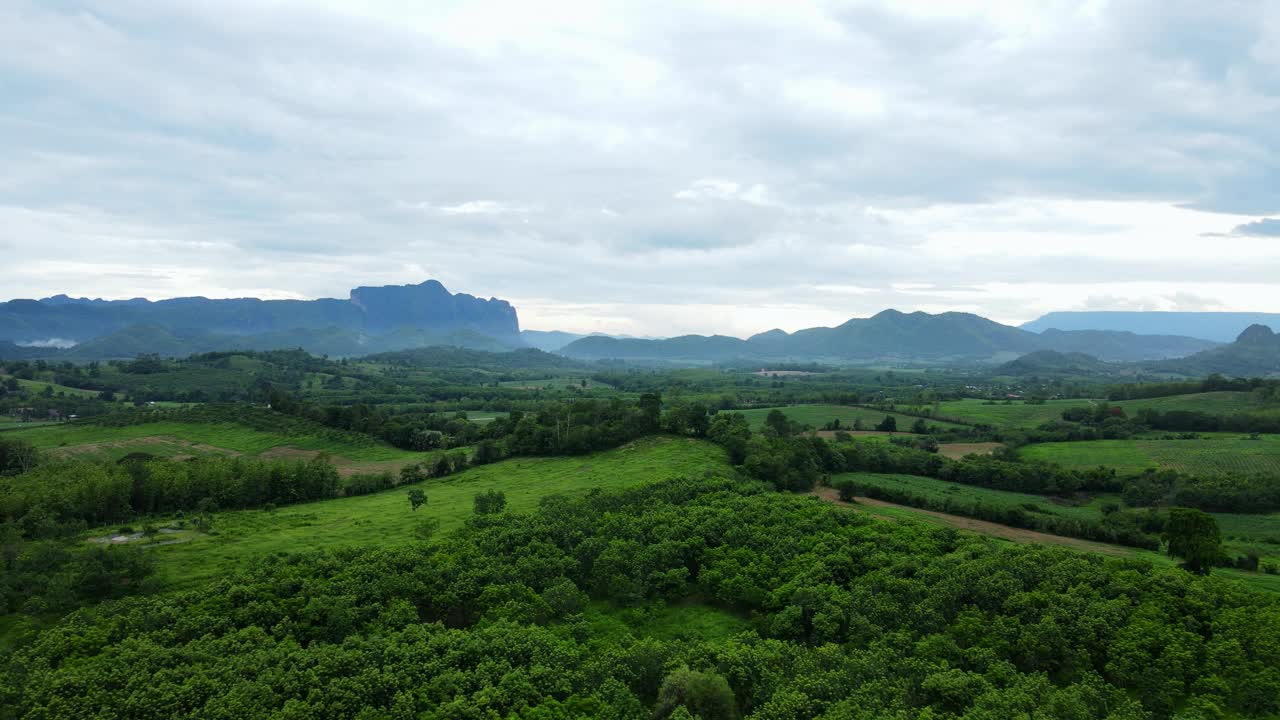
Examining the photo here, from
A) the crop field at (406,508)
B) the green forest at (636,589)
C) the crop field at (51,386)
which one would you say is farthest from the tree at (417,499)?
the crop field at (51,386)

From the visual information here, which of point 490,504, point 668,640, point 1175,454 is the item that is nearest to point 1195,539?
point 668,640

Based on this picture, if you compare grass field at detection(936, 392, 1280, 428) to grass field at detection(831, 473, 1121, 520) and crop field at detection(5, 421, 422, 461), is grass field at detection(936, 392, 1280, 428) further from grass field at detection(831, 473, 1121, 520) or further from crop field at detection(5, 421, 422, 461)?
crop field at detection(5, 421, 422, 461)

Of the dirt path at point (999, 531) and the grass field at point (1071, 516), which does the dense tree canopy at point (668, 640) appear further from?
the grass field at point (1071, 516)

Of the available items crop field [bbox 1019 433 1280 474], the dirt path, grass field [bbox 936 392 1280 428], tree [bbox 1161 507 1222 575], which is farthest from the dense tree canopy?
grass field [bbox 936 392 1280 428]

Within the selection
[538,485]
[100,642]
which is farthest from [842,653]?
[538,485]

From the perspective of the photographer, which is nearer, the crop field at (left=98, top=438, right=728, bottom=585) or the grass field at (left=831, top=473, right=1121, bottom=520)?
the crop field at (left=98, top=438, right=728, bottom=585)

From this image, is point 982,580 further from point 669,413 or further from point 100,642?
point 669,413
